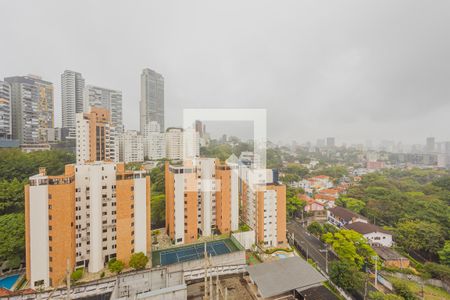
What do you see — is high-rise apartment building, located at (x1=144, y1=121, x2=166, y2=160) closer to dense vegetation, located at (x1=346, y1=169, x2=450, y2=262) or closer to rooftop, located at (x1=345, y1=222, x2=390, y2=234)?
dense vegetation, located at (x1=346, y1=169, x2=450, y2=262)

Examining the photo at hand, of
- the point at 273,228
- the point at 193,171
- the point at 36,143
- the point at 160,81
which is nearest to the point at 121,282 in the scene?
the point at 193,171

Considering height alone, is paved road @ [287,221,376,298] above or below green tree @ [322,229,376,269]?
below

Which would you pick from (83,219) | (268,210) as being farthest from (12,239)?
(268,210)

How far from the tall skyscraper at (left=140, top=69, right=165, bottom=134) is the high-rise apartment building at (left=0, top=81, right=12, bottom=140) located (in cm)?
722

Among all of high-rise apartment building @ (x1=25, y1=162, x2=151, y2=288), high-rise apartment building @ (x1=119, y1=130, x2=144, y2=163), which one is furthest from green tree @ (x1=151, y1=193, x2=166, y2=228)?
high-rise apartment building @ (x1=119, y1=130, x2=144, y2=163)

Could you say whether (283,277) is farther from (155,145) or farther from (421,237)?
(155,145)

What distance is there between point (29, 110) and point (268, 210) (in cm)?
1468

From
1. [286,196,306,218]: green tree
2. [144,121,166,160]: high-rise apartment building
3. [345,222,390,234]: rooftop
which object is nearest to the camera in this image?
[345,222,390,234]: rooftop

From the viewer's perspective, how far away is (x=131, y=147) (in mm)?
13664

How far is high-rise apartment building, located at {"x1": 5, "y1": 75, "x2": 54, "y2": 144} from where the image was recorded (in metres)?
11.7

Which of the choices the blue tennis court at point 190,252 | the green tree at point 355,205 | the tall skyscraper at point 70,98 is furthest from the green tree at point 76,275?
the tall skyscraper at point 70,98

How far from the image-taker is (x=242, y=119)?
5.48 m

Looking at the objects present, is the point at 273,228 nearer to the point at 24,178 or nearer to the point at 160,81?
the point at 24,178

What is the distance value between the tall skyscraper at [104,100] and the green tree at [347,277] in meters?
16.3
